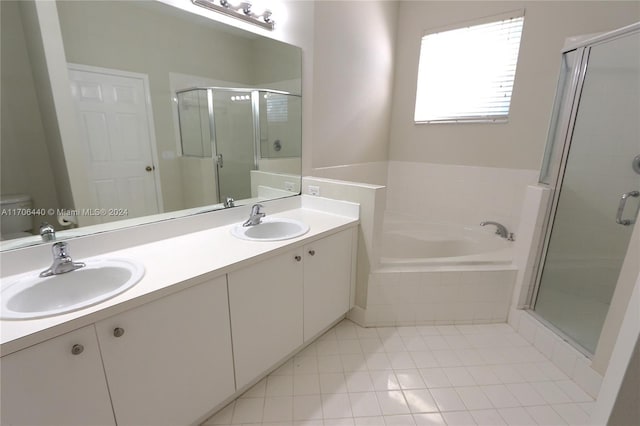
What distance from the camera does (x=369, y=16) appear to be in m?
2.43

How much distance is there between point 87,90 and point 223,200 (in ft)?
2.54

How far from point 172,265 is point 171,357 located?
33cm

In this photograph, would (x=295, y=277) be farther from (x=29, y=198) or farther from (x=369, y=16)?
(x=369, y=16)

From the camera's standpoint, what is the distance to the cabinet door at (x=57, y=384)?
742mm

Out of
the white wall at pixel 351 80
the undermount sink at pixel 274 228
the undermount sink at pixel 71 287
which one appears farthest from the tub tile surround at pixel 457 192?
the undermount sink at pixel 71 287

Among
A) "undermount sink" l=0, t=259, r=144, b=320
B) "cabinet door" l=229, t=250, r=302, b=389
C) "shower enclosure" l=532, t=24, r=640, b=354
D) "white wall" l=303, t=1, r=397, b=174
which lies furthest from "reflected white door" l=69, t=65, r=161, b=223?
"shower enclosure" l=532, t=24, r=640, b=354

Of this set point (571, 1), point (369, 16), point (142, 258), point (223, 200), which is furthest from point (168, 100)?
point (571, 1)

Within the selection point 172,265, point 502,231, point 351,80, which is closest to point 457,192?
point 502,231

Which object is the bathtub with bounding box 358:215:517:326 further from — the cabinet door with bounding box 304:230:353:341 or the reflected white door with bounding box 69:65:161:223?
the reflected white door with bounding box 69:65:161:223

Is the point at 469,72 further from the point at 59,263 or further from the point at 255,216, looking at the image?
the point at 59,263

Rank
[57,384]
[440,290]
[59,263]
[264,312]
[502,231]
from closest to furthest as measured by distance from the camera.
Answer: [57,384], [59,263], [264,312], [440,290], [502,231]

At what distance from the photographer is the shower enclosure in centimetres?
168

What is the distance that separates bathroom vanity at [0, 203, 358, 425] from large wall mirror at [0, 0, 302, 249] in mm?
197

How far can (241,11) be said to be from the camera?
160 centimetres
